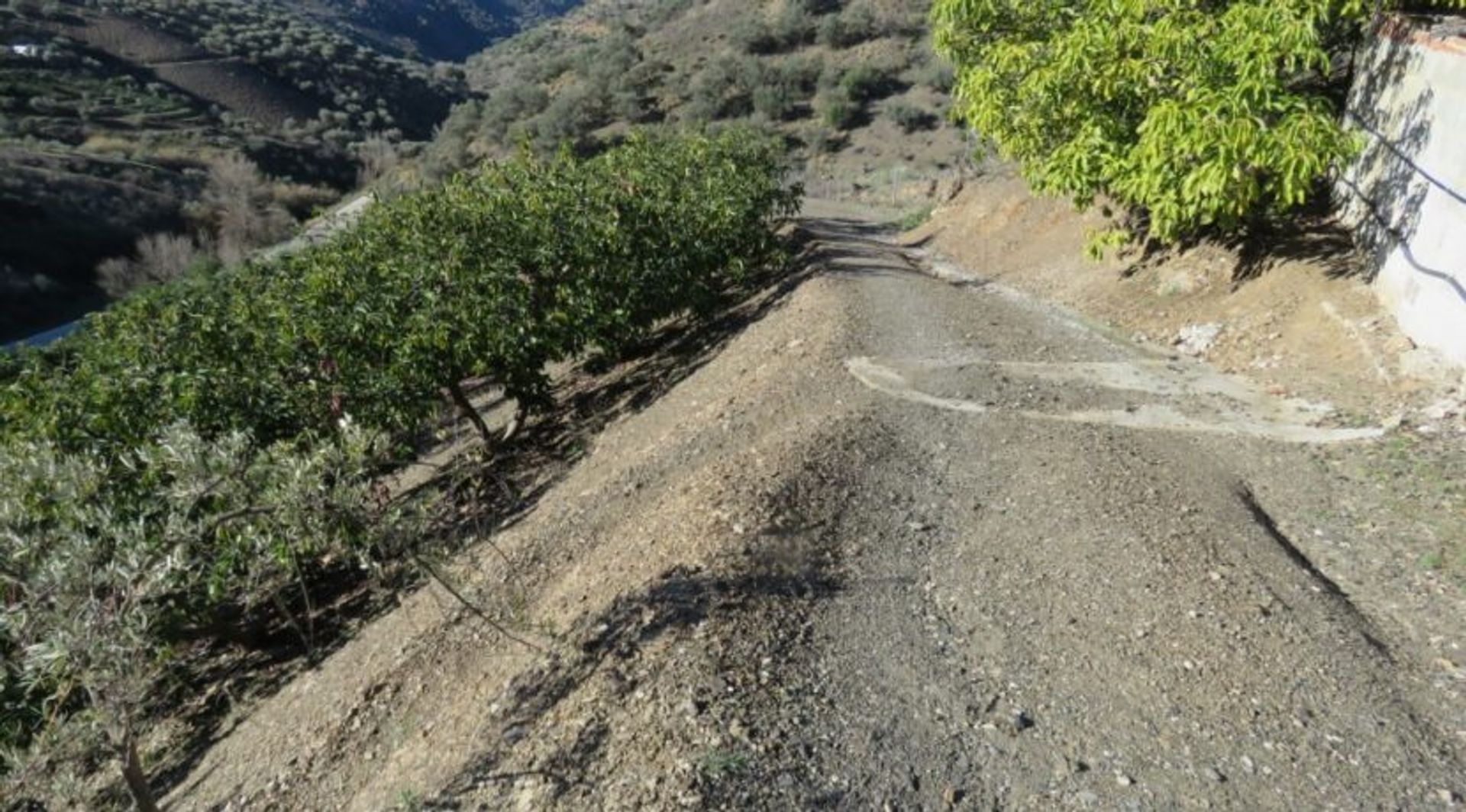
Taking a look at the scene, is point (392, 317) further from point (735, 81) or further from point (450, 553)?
point (735, 81)

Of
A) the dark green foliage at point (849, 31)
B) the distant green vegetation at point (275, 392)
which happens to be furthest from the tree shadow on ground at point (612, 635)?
the dark green foliage at point (849, 31)

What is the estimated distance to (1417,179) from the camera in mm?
7602

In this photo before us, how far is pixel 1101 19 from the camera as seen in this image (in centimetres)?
932

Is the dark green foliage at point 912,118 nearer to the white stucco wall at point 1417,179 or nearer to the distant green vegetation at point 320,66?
Answer: the white stucco wall at point 1417,179

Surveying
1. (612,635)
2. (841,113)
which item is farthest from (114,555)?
(841,113)

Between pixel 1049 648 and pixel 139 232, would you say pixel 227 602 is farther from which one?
pixel 139 232

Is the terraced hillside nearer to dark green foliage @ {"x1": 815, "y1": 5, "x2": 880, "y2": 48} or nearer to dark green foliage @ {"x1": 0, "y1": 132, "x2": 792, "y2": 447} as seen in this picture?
dark green foliage @ {"x1": 0, "y1": 132, "x2": 792, "y2": 447}

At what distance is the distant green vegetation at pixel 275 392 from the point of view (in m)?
3.39

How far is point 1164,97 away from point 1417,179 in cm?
250

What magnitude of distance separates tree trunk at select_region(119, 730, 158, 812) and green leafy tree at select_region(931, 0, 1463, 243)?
9.08 metres

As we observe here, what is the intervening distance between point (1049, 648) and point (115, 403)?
7.90 metres

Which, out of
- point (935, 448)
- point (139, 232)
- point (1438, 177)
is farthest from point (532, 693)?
point (139, 232)

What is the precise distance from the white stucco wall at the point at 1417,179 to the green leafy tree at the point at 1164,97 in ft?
1.50

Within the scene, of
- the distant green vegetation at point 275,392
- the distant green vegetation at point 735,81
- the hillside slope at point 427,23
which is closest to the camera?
the distant green vegetation at point 275,392
